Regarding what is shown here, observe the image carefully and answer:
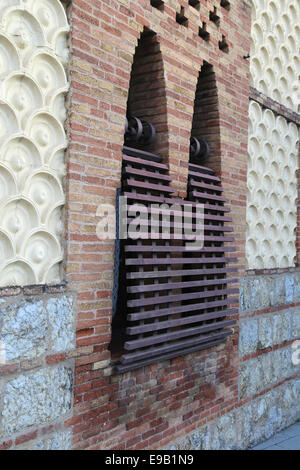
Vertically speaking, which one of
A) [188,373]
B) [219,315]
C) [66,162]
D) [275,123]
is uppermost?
[275,123]

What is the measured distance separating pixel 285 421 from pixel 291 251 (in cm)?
201

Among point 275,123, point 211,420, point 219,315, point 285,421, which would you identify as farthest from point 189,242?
point 285,421

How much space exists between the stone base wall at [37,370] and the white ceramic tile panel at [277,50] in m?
3.53

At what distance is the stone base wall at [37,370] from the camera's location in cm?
268

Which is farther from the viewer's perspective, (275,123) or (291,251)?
(291,251)

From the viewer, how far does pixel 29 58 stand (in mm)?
2828

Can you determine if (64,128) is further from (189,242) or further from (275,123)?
(275,123)

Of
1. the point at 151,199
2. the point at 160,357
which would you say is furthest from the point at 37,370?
the point at 151,199

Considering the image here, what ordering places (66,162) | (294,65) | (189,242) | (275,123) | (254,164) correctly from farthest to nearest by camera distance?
(294,65)
(275,123)
(254,164)
(189,242)
(66,162)

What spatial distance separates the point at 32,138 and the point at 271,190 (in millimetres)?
3457

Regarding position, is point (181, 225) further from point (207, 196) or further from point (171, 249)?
point (207, 196)

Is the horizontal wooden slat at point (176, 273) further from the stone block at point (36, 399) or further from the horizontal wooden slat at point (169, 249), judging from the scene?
the stone block at point (36, 399)

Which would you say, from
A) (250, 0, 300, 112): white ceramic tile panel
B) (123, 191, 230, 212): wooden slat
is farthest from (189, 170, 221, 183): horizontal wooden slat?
(250, 0, 300, 112): white ceramic tile panel

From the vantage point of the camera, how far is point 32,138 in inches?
112
